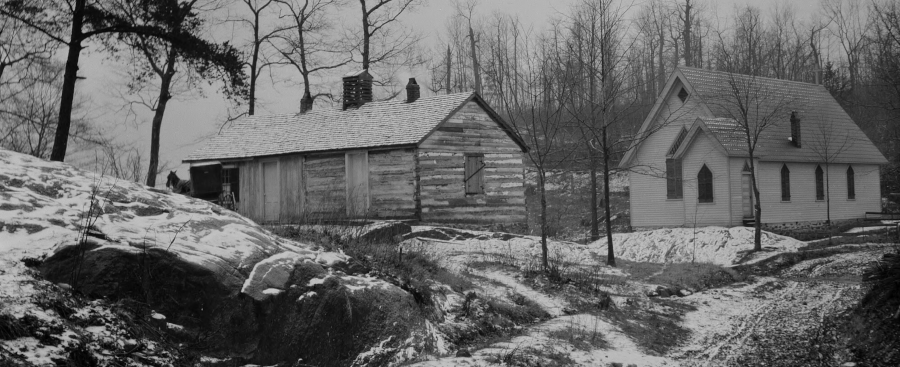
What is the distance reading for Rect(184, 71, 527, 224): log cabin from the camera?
82.4 feet

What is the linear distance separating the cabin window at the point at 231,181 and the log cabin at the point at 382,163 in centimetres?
4

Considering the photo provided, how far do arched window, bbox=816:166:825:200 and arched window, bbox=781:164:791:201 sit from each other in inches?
101

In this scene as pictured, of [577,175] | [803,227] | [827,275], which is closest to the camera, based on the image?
[827,275]

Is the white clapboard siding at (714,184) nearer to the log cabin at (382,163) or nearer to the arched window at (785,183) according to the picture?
the arched window at (785,183)

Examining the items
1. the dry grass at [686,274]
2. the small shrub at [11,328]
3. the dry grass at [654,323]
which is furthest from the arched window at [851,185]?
the small shrub at [11,328]

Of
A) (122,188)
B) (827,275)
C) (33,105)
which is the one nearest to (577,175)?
(827,275)

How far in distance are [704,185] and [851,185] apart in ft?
32.1

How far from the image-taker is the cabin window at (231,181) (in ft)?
95.7

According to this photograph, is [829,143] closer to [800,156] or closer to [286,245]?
[800,156]

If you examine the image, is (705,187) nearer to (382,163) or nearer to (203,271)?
(382,163)

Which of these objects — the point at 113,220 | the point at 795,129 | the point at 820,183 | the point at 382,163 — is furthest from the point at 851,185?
the point at 113,220

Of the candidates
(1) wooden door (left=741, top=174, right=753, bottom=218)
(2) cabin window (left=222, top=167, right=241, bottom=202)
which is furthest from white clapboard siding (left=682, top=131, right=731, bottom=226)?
(2) cabin window (left=222, top=167, right=241, bottom=202)

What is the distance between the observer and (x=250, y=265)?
28.6 ft

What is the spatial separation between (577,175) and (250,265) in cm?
4154
